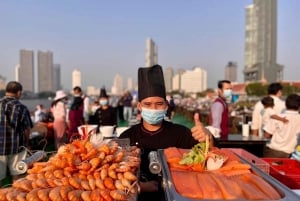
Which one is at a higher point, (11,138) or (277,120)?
(277,120)

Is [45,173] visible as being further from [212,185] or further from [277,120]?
[277,120]

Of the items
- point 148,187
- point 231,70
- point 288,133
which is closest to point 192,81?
point 231,70

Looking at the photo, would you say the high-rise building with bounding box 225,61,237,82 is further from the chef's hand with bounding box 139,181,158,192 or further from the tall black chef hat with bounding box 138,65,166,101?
the chef's hand with bounding box 139,181,158,192

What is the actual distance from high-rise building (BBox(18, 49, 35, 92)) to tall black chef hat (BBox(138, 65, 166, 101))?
4291 centimetres

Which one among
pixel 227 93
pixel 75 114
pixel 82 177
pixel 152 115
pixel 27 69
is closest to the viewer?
pixel 82 177

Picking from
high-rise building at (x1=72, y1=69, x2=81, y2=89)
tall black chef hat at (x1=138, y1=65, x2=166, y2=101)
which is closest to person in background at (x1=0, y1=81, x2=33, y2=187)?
tall black chef hat at (x1=138, y1=65, x2=166, y2=101)

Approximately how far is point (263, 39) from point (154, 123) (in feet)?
291

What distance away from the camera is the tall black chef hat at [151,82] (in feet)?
7.57

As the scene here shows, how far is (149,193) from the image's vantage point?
1590mm

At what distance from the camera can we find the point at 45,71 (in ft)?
177

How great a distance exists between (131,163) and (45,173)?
430 millimetres

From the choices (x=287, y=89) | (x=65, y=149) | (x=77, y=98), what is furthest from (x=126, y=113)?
(x=287, y=89)

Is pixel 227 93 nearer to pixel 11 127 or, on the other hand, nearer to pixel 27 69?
pixel 11 127

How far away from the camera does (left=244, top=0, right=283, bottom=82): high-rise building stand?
258 ft
